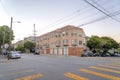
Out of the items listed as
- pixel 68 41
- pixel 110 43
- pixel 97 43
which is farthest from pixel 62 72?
pixel 110 43

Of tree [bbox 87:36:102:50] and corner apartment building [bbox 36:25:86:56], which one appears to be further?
corner apartment building [bbox 36:25:86:56]

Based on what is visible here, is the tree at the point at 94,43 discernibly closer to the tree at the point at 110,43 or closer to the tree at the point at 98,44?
the tree at the point at 98,44

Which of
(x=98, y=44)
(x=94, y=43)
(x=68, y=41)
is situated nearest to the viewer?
(x=98, y=44)

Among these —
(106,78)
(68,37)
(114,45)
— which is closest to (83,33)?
(68,37)

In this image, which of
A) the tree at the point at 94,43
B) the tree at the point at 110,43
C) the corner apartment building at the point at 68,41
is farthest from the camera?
the tree at the point at 110,43

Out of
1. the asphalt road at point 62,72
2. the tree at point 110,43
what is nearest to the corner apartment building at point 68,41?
the tree at point 110,43

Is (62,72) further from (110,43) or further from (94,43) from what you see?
(110,43)

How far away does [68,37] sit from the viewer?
6350 cm

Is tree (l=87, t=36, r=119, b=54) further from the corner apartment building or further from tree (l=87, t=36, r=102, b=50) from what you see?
the corner apartment building

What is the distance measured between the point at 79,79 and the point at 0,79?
4775 millimetres

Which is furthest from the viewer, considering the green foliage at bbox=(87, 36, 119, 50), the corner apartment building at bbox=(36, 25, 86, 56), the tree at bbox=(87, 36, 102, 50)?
the corner apartment building at bbox=(36, 25, 86, 56)

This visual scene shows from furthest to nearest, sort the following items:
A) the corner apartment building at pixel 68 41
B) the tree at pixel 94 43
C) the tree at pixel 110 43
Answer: the tree at pixel 110 43, the corner apartment building at pixel 68 41, the tree at pixel 94 43

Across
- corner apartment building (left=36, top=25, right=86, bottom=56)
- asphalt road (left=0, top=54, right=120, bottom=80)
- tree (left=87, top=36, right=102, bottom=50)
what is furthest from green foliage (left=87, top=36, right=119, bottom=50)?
asphalt road (left=0, top=54, right=120, bottom=80)

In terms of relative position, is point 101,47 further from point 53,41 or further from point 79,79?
point 79,79
